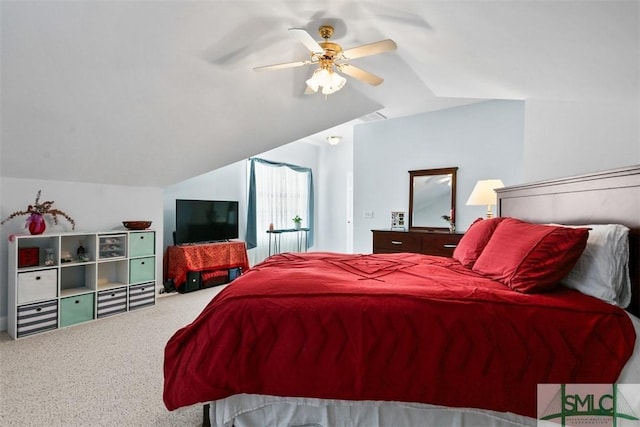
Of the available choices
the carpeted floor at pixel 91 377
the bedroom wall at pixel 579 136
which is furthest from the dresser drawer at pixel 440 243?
the carpeted floor at pixel 91 377

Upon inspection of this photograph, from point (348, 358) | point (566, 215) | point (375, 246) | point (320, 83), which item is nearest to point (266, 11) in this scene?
point (320, 83)

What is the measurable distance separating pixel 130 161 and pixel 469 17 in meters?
3.33

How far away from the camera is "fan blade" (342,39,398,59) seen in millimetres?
2015

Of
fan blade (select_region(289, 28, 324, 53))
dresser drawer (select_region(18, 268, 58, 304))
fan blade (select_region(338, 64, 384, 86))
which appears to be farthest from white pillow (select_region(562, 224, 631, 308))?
dresser drawer (select_region(18, 268, 58, 304))

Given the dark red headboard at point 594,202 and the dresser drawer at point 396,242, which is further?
the dresser drawer at point 396,242

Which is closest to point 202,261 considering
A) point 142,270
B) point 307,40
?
point 142,270

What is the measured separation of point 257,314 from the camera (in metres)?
1.40

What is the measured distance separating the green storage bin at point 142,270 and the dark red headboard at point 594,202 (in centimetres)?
390

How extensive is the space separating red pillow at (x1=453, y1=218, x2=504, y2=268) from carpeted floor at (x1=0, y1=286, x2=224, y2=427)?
1.96 m

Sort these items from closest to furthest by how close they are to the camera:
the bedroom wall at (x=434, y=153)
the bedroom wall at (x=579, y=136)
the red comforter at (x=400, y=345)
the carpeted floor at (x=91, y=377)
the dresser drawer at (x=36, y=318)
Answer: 1. the red comforter at (x=400, y=345)
2. the carpeted floor at (x=91, y=377)
3. the bedroom wall at (x=579, y=136)
4. the dresser drawer at (x=36, y=318)
5. the bedroom wall at (x=434, y=153)

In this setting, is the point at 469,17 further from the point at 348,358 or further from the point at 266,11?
the point at 348,358

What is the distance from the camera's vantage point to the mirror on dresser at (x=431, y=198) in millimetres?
4328

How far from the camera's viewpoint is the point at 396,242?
4.26m

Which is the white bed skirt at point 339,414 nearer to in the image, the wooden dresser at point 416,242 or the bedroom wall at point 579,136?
the bedroom wall at point 579,136
